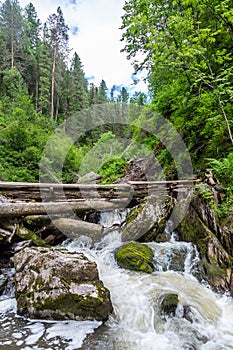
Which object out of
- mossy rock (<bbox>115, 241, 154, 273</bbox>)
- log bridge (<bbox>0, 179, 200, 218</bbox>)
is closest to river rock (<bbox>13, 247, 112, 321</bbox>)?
mossy rock (<bbox>115, 241, 154, 273</bbox>)

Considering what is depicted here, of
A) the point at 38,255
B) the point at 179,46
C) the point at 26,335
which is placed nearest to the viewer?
the point at 26,335

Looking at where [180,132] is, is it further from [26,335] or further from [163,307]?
[26,335]

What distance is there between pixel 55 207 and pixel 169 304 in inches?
162

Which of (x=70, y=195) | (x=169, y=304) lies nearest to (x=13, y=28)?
(x=70, y=195)

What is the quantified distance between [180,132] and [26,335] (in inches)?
319

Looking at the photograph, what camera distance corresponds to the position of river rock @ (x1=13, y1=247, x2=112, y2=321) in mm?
3352

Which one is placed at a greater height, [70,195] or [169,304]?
[70,195]

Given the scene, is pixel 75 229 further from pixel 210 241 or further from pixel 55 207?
pixel 210 241

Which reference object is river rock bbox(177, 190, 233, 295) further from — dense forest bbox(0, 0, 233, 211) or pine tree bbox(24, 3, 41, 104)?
pine tree bbox(24, 3, 41, 104)

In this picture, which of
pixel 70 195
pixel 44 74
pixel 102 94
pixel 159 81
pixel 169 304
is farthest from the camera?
pixel 102 94

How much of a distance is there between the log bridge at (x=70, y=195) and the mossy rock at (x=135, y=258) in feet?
7.98

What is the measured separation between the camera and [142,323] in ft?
11.2

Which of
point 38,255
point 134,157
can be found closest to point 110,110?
point 134,157

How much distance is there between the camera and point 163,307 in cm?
355
